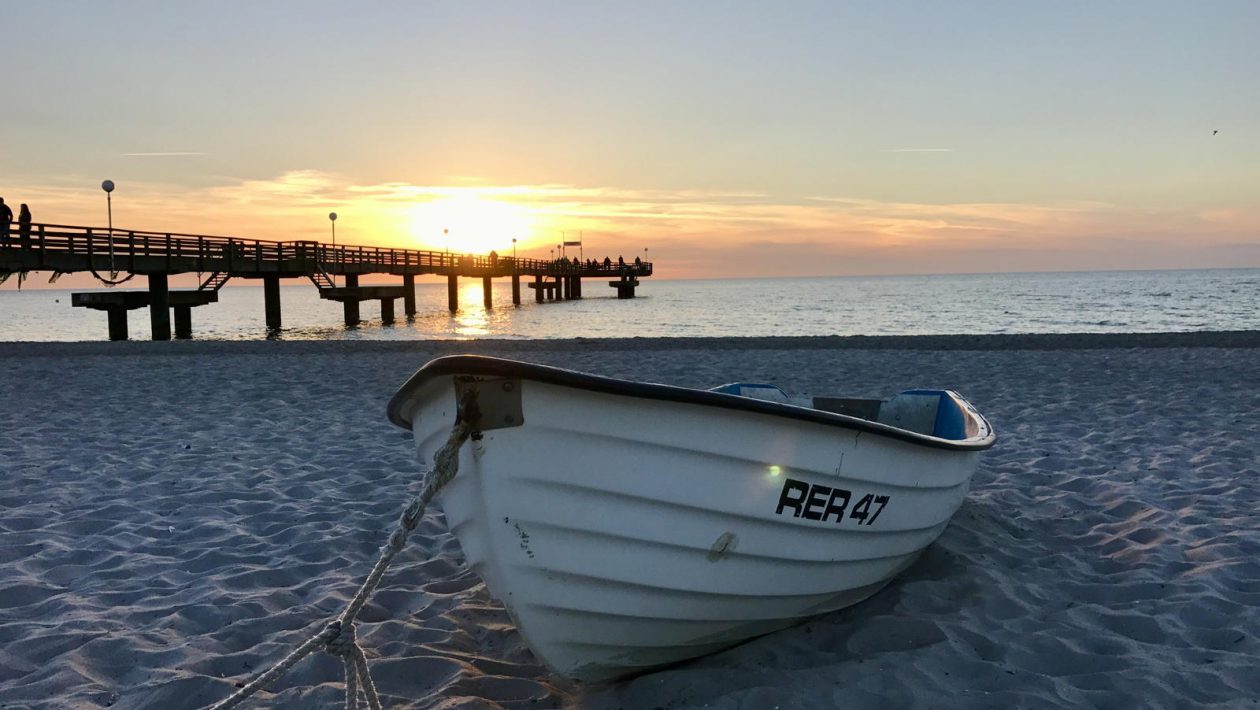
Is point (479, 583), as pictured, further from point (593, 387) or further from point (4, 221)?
point (4, 221)

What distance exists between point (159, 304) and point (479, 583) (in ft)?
91.7

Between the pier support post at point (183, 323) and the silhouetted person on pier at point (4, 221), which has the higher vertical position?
the silhouetted person on pier at point (4, 221)

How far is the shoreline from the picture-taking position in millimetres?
17744

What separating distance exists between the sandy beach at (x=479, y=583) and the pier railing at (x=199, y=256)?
54.9 feet

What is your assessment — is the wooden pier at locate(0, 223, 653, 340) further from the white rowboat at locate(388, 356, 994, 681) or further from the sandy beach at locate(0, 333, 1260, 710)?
the white rowboat at locate(388, 356, 994, 681)

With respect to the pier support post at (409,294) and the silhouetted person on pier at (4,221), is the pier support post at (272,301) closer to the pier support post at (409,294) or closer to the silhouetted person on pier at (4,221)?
the pier support post at (409,294)

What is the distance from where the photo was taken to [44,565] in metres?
4.57

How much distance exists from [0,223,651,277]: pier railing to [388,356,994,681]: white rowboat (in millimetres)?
25398

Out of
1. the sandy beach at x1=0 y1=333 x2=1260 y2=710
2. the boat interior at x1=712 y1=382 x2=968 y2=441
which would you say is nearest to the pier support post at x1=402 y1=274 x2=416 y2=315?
the sandy beach at x1=0 y1=333 x2=1260 y2=710

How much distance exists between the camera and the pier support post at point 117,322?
25578 mm

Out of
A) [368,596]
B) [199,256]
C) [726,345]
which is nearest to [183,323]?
[199,256]

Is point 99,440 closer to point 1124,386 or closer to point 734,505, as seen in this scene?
point 734,505

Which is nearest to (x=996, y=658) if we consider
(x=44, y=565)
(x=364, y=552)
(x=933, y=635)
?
(x=933, y=635)

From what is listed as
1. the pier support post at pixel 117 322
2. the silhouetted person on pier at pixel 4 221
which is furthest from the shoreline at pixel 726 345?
the pier support post at pixel 117 322
